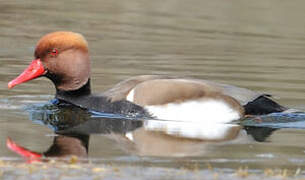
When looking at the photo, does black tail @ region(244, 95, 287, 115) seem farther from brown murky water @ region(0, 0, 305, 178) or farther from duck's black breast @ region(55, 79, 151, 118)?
duck's black breast @ region(55, 79, 151, 118)

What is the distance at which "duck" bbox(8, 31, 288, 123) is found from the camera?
8.70 meters

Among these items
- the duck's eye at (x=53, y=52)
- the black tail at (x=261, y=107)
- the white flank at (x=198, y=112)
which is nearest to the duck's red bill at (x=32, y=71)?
the duck's eye at (x=53, y=52)

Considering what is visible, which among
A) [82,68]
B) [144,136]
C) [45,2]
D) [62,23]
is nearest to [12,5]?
[45,2]

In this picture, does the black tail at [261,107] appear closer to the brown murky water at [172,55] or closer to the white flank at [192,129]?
the white flank at [192,129]

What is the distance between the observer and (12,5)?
2053 cm

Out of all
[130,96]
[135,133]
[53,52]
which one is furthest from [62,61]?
[135,133]

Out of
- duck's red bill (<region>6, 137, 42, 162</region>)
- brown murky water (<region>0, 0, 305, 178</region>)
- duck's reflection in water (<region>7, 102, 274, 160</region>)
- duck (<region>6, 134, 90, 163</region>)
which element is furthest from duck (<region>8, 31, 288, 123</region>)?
→ duck's red bill (<region>6, 137, 42, 162</region>)

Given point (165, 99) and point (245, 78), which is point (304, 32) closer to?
point (245, 78)

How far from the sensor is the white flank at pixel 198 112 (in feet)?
28.6

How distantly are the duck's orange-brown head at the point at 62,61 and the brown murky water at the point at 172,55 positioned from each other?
1.60 ft

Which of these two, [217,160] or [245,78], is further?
[245,78]

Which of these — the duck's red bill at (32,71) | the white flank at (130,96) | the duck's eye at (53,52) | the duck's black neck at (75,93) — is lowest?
the duck's black neck at (75,93)

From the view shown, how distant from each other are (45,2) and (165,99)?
535 inches

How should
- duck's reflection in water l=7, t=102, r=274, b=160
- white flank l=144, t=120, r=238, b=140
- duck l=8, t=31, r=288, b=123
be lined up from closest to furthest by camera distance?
duck's reflection in water l=7, t=102, r=274, b=160 < white flank l=144, t=120, r=238, b=140 < duck l=8, t=31, r=288, b=123
